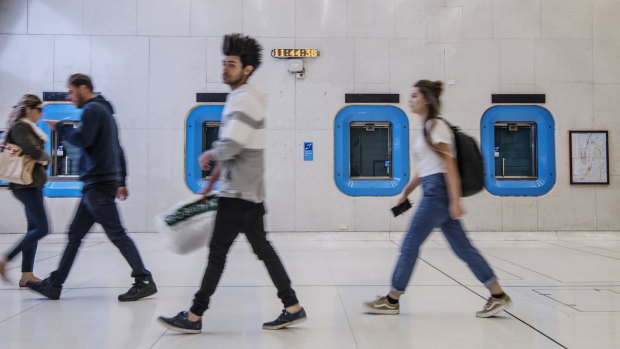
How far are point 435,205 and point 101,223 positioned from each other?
2159 millimetres

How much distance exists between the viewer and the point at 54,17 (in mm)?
6117

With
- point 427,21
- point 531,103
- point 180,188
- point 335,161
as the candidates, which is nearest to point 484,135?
point 531,103

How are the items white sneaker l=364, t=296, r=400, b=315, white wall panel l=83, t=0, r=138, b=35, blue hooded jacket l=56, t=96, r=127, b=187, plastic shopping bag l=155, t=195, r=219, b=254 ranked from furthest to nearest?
white wall panel l=83, t=0, r=138, b=35
blue hooded jacket l=56, t=96, r=127, b=187
white sneaker l=364, t=296, r=400, b=315
plastic shopping bag l=155, t=195, r=219, b=254

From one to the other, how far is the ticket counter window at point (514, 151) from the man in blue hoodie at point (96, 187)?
577cm

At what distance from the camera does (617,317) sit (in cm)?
231

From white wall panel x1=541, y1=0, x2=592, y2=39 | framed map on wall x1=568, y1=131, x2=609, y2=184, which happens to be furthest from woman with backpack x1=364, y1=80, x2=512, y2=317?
white wall panel x1=541, y1=0, x2=592, y2=39

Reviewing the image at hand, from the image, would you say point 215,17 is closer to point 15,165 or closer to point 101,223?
point 15,165

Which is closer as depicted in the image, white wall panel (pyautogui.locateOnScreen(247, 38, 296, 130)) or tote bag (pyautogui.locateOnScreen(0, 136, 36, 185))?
tote bag (pyautogui.locateOnScreen(0, 136, 36, 185))

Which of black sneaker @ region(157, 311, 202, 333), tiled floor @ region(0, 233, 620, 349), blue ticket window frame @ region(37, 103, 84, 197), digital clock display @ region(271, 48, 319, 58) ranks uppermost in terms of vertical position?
digital clock display @ region(271, 48, 319, 58)

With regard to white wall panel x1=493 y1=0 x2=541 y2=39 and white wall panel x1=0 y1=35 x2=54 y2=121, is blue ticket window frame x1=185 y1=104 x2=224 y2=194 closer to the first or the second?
white wall panel x1=0 y1=35 x2=54 y2=121

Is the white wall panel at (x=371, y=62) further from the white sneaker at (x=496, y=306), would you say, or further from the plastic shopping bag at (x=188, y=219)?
the plastic shopping bag at (x=188, y=219)

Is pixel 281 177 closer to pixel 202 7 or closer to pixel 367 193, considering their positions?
pixel 367 193

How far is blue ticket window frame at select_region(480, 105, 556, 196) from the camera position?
6.19 m

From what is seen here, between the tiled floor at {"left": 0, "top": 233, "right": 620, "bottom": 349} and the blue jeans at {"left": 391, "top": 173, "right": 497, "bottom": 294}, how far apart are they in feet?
0.86
